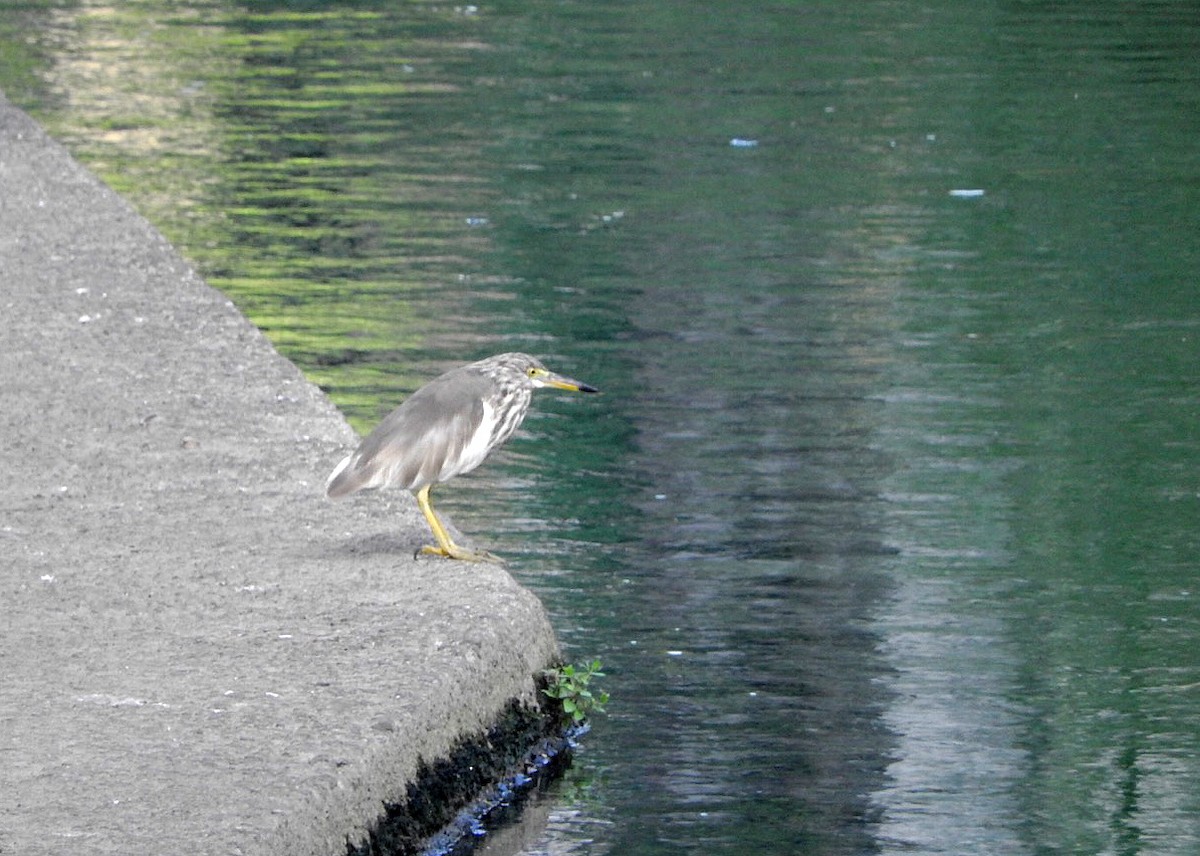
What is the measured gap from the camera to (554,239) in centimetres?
1129

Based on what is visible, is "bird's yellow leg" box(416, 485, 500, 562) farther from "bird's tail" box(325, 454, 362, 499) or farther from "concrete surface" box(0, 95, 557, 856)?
"bird's tail" box(325, 454, 362, 499)

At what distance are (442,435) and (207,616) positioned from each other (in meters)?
0.73

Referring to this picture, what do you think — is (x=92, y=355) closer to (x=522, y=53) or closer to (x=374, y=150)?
(x=374, y=150)

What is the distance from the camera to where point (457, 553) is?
603 centimetres

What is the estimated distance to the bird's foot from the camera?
604cm

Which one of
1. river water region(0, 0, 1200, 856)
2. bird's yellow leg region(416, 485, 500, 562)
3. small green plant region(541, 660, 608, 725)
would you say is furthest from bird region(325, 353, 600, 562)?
river water region(0, 0, 1200, 856)

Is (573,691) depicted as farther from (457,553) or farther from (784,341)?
(784,341)

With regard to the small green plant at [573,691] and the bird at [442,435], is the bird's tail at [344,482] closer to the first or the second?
the bird at [442,435]

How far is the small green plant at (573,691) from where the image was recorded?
5684mm

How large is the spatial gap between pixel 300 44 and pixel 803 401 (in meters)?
9.99

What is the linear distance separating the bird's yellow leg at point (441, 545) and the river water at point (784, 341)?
1.51 ft

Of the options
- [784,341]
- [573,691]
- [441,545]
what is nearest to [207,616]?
[441,545]

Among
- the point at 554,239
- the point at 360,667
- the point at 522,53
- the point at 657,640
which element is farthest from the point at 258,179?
the point at 360,667

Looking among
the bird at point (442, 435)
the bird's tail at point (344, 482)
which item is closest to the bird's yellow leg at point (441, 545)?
the bird at point (442, 435)
